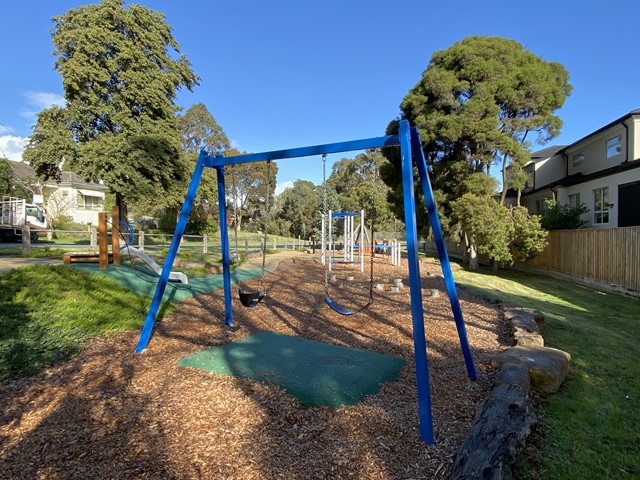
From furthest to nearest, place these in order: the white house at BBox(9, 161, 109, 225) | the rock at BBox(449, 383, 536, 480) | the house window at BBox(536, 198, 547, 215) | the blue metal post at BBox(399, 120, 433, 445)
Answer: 1. the white house at BBox(9, 161, 109, 225)
2. the house window at BBox(536, 198, 547, 215)
3. the blue metal post at BBox(399, 120, 433, 445)
4. the rock at BBox(449, 383, 536, 480)

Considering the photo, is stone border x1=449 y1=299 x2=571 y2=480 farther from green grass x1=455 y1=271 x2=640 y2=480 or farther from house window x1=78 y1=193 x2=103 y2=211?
house window x1=78 y1=193 x2=103 y2=211

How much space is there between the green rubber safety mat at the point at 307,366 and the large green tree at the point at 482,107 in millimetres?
12765

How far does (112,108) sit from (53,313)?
13.2 m

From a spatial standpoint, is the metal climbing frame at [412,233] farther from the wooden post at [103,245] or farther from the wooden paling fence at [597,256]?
the wooden paling fence at [597,256]

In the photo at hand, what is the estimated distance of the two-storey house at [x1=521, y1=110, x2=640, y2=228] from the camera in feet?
49.0

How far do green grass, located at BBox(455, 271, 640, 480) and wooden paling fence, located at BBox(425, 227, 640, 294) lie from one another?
4944 millimetres

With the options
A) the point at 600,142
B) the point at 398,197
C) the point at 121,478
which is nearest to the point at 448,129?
the point at 398,197

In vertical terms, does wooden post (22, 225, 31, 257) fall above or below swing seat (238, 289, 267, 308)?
above

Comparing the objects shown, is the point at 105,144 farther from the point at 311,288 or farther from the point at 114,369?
the point at 114,369

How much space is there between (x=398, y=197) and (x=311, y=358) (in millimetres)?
16230

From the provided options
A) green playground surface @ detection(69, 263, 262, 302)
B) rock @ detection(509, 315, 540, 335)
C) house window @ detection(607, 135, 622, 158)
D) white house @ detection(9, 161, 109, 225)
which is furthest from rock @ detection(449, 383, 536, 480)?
white house @ detection(9, 161, 109, 225)

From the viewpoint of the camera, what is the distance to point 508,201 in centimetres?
2497

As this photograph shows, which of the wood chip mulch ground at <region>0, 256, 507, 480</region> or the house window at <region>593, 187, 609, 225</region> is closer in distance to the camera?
the wood chip mulch ground at <region>0, 256, 507, 480</region>

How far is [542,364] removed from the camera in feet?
13.0
